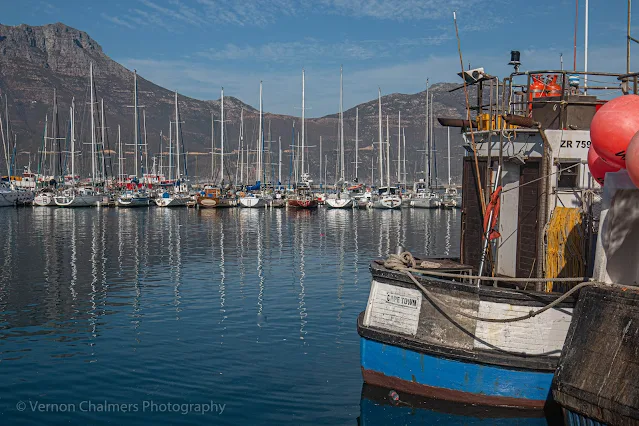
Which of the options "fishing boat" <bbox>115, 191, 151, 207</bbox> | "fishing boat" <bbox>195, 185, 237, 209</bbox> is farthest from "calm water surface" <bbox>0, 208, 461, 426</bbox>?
"fishing boat" <bbox>115, 191, 151, 207</bbox>

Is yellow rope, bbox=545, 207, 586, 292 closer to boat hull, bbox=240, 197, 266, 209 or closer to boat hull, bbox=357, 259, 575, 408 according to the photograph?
boat hull, bbox=357, 259, 575, 408

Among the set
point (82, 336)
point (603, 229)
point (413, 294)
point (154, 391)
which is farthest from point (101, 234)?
point (603, 229)

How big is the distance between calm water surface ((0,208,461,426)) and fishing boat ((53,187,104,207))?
129 ft

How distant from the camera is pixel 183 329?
18.4 m

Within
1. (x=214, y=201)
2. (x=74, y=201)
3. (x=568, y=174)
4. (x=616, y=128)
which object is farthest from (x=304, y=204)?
(x=616, y=128)

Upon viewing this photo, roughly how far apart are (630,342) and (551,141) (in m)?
5.00

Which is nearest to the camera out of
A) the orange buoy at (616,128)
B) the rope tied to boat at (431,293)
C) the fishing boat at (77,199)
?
the orange buoy at (616,128)

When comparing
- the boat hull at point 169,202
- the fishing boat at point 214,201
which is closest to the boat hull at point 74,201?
the boat hull at point 169,202

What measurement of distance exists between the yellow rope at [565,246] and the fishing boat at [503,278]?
0.06 feet

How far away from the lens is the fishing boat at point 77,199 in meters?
78.8

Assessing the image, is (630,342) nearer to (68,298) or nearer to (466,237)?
(466,237)

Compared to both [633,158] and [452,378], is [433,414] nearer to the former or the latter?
[452,378]

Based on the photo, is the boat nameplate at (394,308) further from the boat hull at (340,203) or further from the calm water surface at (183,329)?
the boat hull at (340,203)

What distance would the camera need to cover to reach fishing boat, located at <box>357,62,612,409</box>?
452 inches
